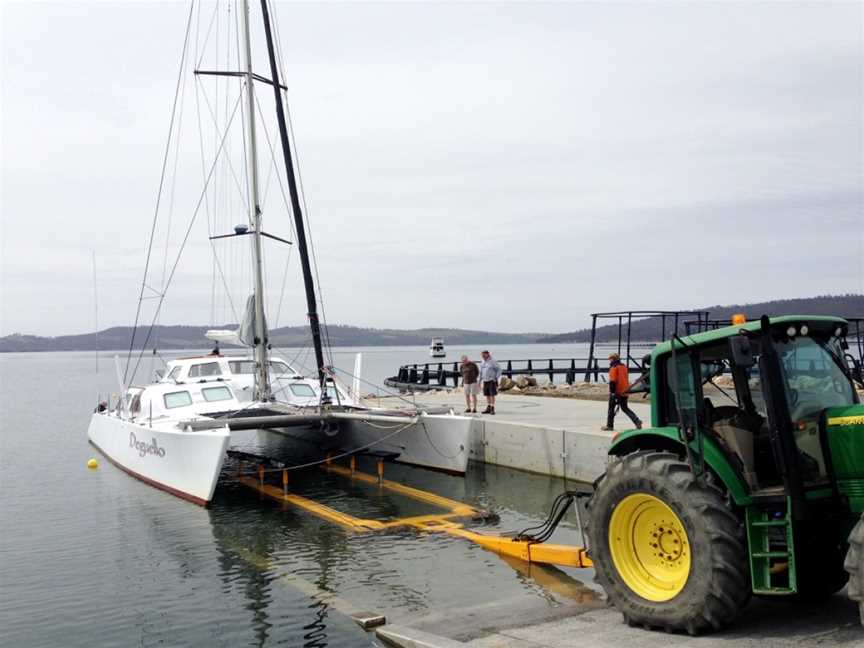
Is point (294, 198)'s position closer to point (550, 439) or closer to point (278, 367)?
point (278, 367)

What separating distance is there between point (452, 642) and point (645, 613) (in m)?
1.54

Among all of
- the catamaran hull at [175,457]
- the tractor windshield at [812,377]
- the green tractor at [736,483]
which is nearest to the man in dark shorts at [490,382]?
the catamaran hull at [175,457]

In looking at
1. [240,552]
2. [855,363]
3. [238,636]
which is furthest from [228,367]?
[855,363]

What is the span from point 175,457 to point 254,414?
1.91 meters

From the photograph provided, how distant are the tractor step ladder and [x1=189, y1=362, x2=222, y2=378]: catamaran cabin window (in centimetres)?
1655

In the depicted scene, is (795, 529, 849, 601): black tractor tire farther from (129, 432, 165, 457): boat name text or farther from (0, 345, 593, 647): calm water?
(129, 432, 165, 457): boat name text

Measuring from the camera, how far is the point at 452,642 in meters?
6.51

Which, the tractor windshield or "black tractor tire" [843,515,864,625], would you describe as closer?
"black tractor tire" [843,515,864,625]

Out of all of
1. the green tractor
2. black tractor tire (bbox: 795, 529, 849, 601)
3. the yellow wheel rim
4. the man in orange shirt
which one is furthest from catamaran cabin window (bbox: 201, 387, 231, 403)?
black tractor tire (bbox: 795, 529, 849, 601)

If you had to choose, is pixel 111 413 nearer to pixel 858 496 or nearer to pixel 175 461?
pixel 175 461

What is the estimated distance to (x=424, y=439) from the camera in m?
17.9

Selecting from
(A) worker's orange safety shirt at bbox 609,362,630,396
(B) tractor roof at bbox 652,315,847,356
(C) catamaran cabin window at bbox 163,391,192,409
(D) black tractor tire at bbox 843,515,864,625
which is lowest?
(D) black tractor tire at bbox 843,515,864,625

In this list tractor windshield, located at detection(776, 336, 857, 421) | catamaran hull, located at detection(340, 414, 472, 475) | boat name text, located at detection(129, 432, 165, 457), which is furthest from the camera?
catamaran hull, located at detection(340, 414, 472, 475)

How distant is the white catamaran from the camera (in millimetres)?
15688
